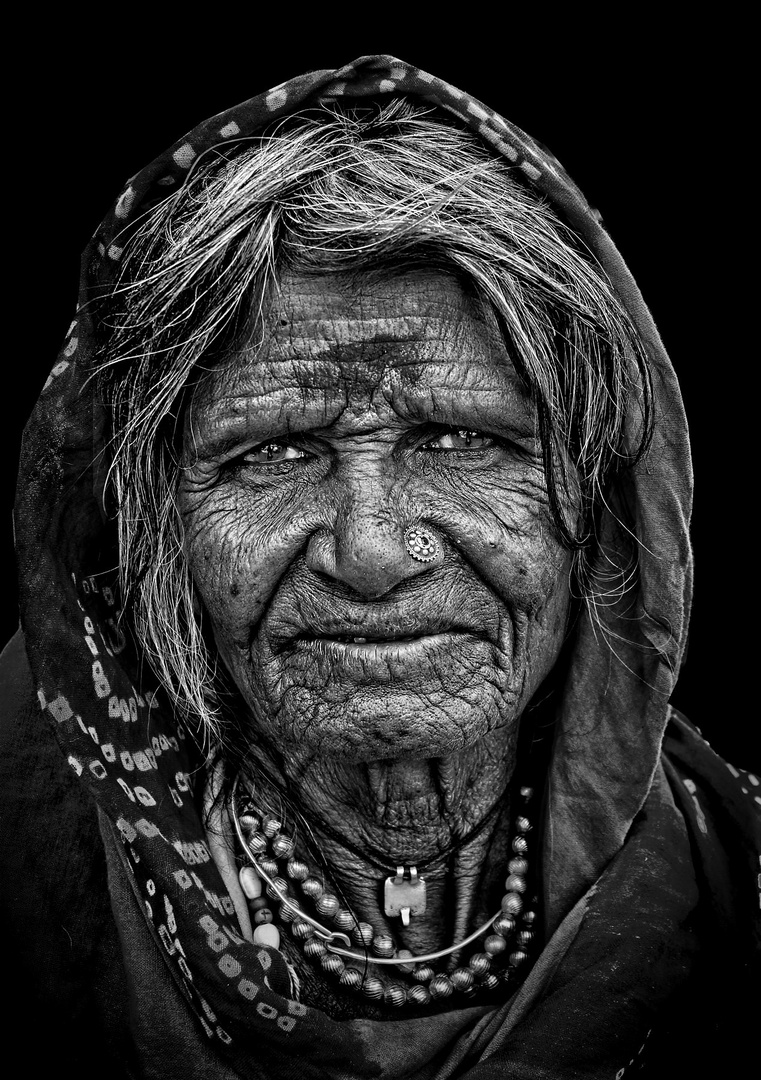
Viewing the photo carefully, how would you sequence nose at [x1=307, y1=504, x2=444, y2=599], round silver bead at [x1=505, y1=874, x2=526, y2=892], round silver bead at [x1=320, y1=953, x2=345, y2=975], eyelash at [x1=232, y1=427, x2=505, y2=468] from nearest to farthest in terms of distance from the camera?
nose at [x1=307, y1=504, x2=444, y2=599] → eyelash at [x1=232, y1=427, x2=505, y2=468] → round silver bead at [x1=320, y1=953, x2=345, y2=975] → round silver bead at [x1=505, y1=874, x2=526, y2=892]

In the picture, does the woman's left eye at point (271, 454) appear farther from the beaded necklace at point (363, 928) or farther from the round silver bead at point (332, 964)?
the round silver bead at point (332, 964)

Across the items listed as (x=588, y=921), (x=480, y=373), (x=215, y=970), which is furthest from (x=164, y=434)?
(x=588, y=921)

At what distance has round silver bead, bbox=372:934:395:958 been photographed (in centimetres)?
181

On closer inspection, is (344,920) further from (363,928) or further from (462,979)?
(462,979)

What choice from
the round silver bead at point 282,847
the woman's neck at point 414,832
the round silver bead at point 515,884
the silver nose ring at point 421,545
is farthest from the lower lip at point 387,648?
the round silver bead at point 515,884

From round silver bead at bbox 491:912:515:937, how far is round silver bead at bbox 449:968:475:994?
9 centimetres

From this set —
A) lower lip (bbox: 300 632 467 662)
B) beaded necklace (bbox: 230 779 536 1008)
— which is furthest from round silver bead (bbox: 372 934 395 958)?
lower lip (bbox: 300 632 467 662)

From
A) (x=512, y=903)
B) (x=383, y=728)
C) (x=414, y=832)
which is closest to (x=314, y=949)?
(x=414, y=832)

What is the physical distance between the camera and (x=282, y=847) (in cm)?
183

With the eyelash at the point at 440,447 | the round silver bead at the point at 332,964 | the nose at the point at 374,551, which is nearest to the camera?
the nose at the point at 374,551

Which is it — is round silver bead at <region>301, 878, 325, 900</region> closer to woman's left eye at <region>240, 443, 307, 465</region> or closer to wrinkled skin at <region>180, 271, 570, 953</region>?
wrinkled skin at <region>180, 271, 570, 953</region>

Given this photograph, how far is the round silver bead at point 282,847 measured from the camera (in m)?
1.83

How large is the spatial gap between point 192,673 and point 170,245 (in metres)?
0.79

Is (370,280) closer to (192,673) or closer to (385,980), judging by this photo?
(192,673)
